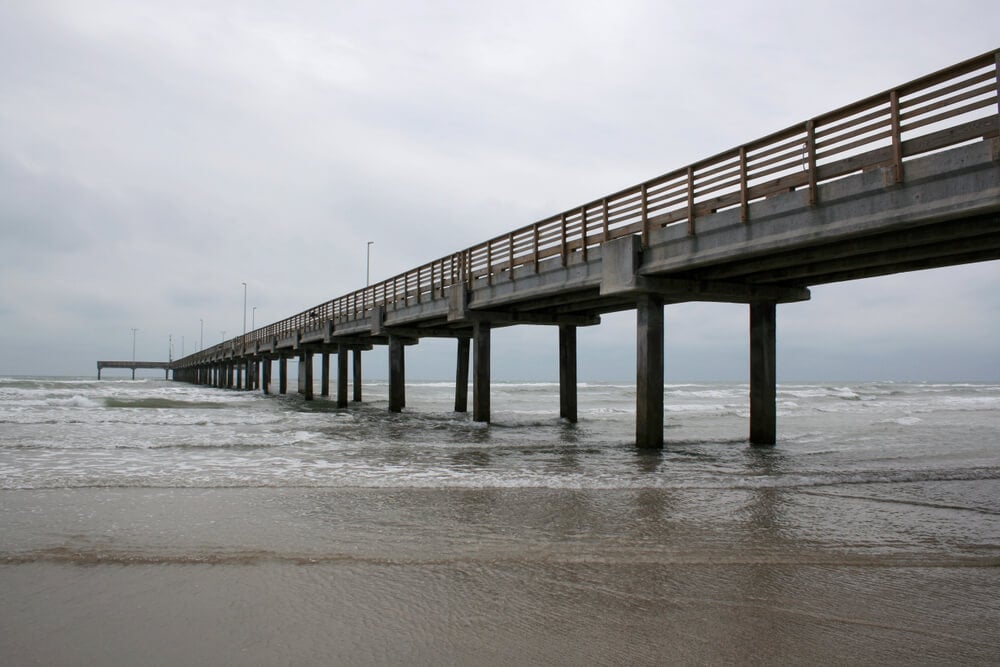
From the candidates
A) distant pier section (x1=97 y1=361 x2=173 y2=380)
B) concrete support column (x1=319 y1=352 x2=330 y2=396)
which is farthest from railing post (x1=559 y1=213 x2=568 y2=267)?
distant pier section (x1=97 y1=361 x2=173 y2=380)

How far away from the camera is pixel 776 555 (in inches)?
224

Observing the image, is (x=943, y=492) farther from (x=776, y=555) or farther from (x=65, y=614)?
(x=65, y=614)

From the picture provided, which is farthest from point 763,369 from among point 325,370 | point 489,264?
point 325,370

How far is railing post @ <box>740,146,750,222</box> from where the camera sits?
11.9 m

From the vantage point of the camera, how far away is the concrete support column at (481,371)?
22.9 meters

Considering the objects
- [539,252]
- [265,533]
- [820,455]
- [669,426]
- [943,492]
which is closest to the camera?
[265,533]

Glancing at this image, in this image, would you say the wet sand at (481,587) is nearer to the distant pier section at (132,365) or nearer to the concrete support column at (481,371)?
the concrete support column at (481,371)

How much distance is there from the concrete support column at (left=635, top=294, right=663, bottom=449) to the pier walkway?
3 centimetres

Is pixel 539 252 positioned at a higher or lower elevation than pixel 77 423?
higher

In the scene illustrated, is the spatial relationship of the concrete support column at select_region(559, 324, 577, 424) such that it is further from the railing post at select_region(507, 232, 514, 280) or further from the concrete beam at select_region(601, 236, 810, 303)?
the concrete beam at select_region(601, 236, 810, 303)

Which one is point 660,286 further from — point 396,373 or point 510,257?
point 396,373

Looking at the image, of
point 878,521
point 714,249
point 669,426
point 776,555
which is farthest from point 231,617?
point 669,426

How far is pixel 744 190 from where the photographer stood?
12.0 metres

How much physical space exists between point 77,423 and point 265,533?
19111 mm
